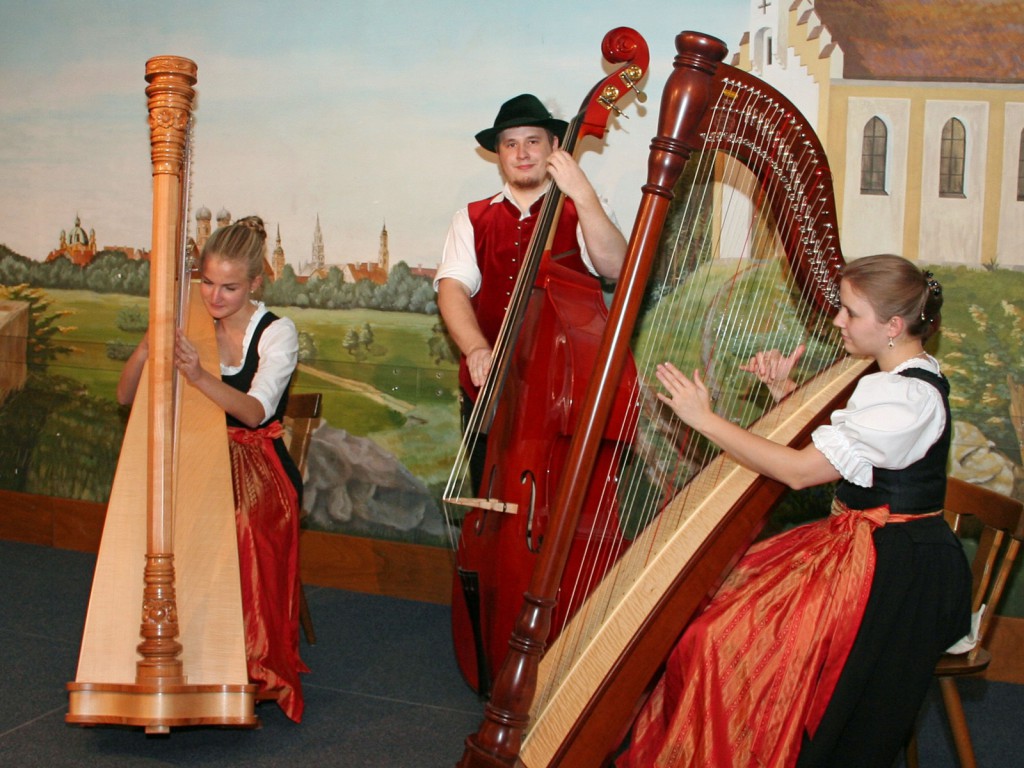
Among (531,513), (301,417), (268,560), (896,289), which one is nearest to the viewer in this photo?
(896,289)

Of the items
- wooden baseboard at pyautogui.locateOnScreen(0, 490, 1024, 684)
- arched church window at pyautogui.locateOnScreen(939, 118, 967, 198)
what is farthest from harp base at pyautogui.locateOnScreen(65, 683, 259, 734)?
arched church window at pyautogui.locateOnScreen(939, 118, 967, 198)

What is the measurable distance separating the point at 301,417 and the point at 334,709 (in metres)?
0.82

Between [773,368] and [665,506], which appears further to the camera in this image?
[773,368]

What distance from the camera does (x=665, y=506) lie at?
216cm

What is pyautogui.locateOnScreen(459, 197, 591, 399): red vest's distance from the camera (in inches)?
111

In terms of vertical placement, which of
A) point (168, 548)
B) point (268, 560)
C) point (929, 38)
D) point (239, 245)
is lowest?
point (268, 560)

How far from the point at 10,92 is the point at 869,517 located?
3818 mm

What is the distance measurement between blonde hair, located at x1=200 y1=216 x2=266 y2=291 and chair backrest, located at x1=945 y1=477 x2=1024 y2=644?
171 centimetres

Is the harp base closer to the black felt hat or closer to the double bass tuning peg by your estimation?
the double bass tuning peg

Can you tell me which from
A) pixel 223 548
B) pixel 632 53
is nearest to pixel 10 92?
pixel 223 548

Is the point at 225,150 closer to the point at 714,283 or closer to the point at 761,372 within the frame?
the point at 714,283

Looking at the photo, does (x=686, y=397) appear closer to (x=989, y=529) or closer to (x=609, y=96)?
(x=609, y=96)

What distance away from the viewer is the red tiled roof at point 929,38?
3102 mm

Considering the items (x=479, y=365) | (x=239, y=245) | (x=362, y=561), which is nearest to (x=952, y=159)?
(x=479, y=365)
